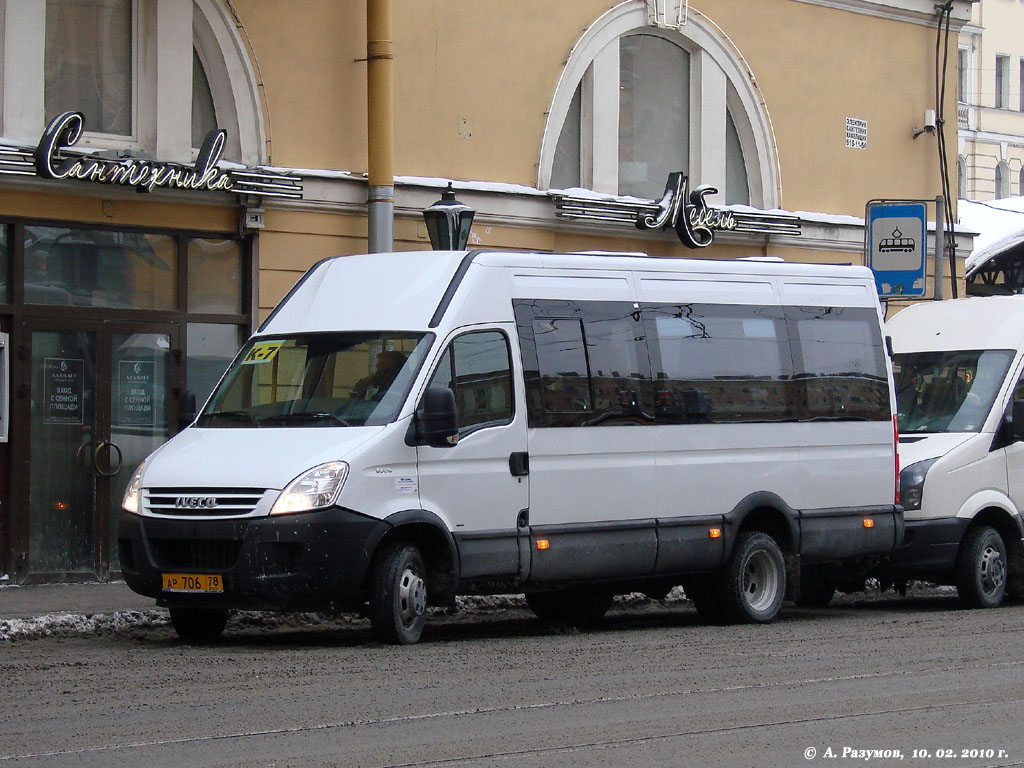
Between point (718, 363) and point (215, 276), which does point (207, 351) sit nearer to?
point (215, 276)

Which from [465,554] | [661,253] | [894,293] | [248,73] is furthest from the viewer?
[661,253]

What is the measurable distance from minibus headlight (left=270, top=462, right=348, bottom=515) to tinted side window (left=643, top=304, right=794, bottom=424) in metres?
3.10

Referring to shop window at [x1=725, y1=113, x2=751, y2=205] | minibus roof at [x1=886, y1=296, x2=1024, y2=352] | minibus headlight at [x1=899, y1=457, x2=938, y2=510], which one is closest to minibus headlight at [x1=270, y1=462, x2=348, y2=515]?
minibus headlight at [x1=899, y1=457, x2=938, y2=510]

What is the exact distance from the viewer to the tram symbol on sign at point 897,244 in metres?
18.9

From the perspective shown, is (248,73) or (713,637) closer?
(713,637)

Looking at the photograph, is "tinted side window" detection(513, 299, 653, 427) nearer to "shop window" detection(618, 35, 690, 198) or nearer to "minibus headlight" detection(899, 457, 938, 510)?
"minibus headlight" detection(899, 457, 938, 510)

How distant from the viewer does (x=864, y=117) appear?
2297 centimetres

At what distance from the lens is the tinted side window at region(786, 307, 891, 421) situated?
13797 mm

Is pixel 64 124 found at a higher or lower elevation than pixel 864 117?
lower

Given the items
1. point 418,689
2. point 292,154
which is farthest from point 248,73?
point 418,689

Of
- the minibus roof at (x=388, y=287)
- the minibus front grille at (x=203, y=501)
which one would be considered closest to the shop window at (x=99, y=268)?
the minibus roof at (x=388, y=287)

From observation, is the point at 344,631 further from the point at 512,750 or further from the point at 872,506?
the point at 512,750

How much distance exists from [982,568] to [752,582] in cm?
239

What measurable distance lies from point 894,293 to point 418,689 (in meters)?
11.3
